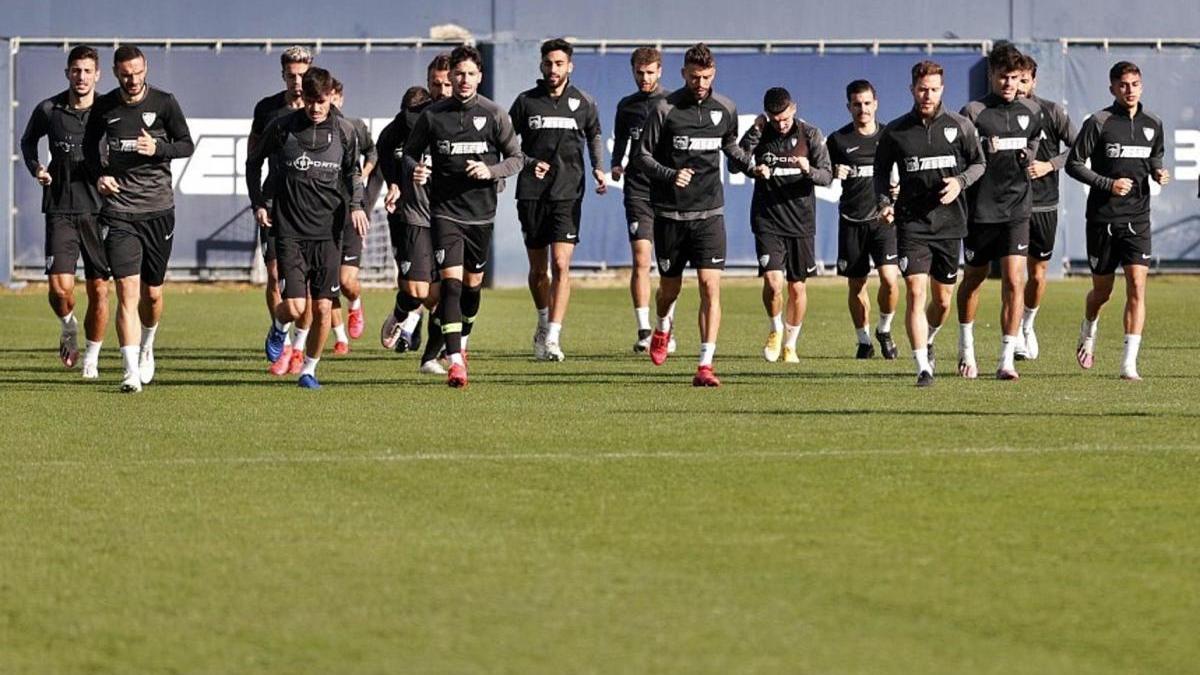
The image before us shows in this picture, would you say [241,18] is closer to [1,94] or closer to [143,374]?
[1,94]

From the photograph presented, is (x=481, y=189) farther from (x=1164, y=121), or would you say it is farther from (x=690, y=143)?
(x=1164, y=121)

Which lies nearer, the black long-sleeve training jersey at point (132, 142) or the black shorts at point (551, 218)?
the black long-sleeve training jersey at point (132, 142)

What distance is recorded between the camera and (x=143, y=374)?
16.1m

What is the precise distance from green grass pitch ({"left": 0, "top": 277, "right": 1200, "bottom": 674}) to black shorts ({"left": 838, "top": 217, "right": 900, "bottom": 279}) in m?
3.02

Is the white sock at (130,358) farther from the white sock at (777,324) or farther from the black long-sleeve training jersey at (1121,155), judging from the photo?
the black long-sleeve training jersey at (1121,155)

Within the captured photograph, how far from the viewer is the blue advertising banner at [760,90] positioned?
33656mm

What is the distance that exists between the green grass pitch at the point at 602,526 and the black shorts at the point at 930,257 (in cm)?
83

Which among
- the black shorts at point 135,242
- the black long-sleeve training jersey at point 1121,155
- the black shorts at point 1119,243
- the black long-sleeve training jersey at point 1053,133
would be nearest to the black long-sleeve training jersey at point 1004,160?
the black long-sleeve training jersey at point 1053,133

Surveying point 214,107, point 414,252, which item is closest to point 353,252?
point 414,252

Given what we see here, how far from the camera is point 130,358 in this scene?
15367mm

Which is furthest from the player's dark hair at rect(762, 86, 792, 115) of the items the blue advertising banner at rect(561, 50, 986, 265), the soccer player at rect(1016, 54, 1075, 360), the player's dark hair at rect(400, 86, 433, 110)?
the blue advertising banner at rect(561, 50, 986, 265)

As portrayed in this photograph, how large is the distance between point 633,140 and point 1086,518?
34.5 feet

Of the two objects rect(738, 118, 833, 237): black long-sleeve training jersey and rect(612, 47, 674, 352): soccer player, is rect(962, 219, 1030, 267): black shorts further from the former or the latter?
rect(612, 47, 674, 352): soccer player

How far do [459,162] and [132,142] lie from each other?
215cm
